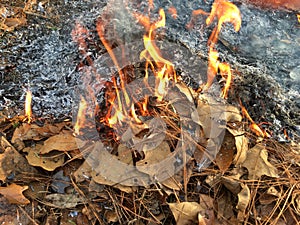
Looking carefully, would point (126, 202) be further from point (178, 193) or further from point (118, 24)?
point (118, 24)

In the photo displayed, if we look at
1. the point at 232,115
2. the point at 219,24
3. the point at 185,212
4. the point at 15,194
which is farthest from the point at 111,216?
the point at 219,24

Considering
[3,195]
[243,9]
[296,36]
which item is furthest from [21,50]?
[296,36]

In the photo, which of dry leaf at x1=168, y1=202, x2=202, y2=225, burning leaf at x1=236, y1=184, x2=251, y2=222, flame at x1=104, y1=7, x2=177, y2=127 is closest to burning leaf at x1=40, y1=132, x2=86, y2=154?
flame at x1=104, y1=7, x2=177, y2=127

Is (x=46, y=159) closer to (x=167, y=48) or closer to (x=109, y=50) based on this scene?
(x=109, y=50)

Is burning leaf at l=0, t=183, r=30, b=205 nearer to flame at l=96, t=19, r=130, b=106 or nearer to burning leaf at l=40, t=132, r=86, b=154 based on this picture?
burning leaf at l=40, t=132, r=86, b=154

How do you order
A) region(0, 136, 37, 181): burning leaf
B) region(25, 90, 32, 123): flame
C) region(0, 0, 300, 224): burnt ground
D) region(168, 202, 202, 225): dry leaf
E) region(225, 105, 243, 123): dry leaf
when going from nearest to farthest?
region(168, 202, 202, 225): dry leaf, region(0, 136, 37, 181): burning leaf, region(225, 105, 243, 123): dry leaf, region(25, 90, 32, 123): flame, region(0, 0, 300, 224): burnt ground
